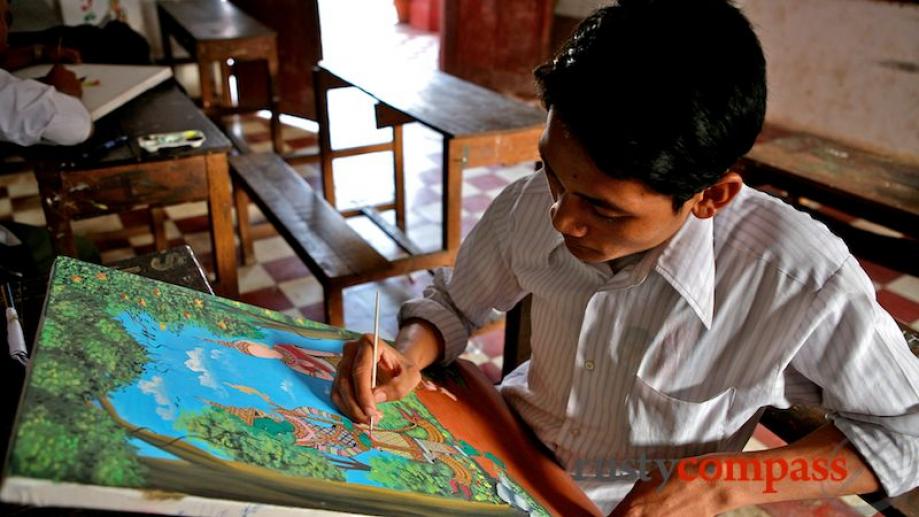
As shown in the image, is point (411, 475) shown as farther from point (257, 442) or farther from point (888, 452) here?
point (888, 452)

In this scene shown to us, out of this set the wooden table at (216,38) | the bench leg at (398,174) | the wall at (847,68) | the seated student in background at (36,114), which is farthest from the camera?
the wooden table at (216,38)

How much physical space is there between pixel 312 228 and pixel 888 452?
187 centimetres

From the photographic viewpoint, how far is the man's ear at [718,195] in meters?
0.79

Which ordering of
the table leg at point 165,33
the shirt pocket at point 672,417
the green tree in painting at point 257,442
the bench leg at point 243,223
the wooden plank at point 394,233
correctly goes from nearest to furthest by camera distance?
1. the green tree in painting at point 257,442
2. the shirt pocket at point 672,417
3. the wooden plank at point 394,233
4. the bench leg at point 243,223
5. the table leg at point 165,33

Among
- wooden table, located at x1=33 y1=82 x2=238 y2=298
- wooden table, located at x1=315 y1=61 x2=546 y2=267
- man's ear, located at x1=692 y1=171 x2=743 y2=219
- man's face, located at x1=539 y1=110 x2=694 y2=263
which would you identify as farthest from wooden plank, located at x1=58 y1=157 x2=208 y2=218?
man's ear, located at x1=692 y1=171 x2=743 y2=219

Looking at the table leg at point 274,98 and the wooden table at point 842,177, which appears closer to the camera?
the wooden table at point 842,177

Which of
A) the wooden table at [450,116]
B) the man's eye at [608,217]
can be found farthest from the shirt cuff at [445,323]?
the wooden table at [450,116]

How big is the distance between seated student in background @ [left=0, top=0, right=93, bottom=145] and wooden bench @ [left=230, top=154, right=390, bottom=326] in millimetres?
687

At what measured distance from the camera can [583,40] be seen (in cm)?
75

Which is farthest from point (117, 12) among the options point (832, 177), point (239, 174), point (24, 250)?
point (832, 177)

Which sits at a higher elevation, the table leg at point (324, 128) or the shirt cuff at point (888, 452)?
the shirt cuff at point (888, 452)

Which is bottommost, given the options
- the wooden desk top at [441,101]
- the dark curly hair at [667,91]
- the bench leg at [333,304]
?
the bench leg at [333,304]

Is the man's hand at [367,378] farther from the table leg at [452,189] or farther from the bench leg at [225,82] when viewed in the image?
the bench leg at [225,82]

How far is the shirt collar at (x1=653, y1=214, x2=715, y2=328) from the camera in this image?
88 cm
